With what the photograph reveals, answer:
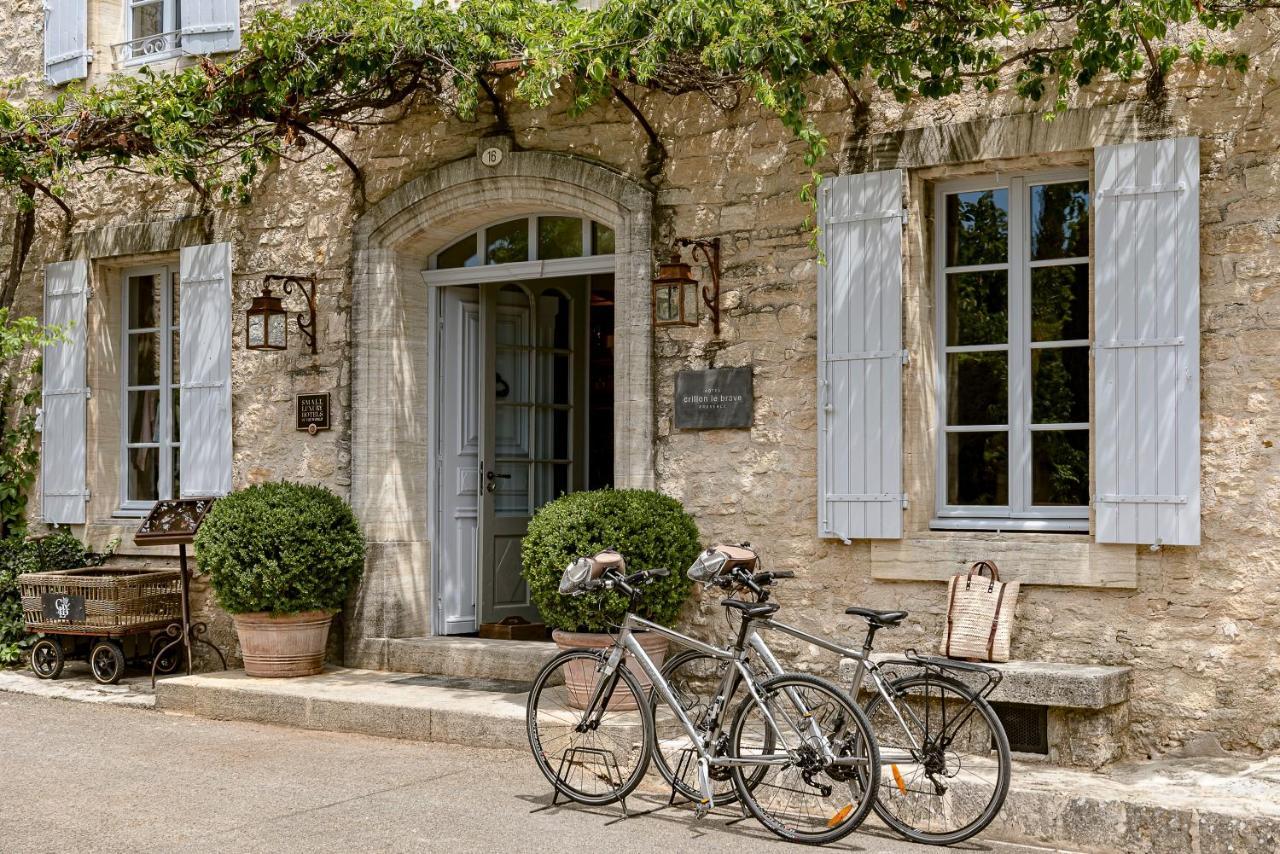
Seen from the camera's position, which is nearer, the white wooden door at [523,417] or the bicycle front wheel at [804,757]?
the bicycle front wheel at [804,757]

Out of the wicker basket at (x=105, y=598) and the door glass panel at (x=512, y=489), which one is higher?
the door glass panel at (x=512, y=489)

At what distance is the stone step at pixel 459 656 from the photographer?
7924mm

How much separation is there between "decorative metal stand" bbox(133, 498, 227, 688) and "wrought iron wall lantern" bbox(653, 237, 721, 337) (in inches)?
119

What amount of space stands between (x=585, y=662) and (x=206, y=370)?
3.91 metres

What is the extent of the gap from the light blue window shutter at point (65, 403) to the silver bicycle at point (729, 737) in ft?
16.3

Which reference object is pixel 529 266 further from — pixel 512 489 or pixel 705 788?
pixel 705 788

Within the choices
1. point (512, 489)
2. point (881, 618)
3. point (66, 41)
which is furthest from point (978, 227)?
point (66, 41)

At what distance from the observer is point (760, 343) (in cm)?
728

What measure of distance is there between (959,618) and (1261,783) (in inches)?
56.0

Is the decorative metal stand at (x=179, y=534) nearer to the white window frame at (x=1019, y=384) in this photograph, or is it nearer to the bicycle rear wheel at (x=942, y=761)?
the white window frame at (x=1019, y=384)

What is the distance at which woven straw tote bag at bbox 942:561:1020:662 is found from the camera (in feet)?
20.7

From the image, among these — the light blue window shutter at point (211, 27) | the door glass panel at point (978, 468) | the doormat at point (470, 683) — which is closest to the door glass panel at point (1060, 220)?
the door glass panel at point (978, 468)

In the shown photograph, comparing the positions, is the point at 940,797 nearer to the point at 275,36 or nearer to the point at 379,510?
the point at 379,510

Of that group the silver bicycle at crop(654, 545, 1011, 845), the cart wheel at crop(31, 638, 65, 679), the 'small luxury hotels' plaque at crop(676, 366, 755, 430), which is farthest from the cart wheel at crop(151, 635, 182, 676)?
the silver bicycle at crop(654, 545, 1011, 845)
